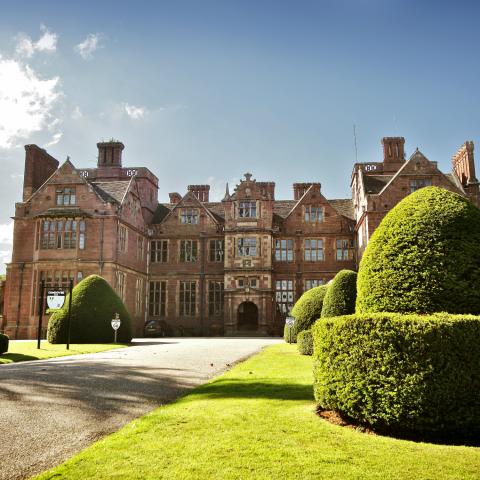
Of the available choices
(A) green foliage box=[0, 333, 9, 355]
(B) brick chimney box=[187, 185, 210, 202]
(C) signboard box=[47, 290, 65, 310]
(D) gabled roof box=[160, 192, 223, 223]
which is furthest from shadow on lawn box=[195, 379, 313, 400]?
(B) brick chimney box=[187, 185, 210, 202]

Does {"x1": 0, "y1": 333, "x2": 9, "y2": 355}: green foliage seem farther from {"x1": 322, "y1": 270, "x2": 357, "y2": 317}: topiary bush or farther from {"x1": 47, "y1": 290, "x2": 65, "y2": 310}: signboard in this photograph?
{"x1": 322, "y1": 270, "x2": 357, "y2": 317}: topiary bush

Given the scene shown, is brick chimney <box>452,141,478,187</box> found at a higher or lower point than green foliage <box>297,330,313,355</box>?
higher

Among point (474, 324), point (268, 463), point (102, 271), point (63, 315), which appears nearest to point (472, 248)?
point (474, 324)

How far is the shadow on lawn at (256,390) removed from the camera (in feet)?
26.0

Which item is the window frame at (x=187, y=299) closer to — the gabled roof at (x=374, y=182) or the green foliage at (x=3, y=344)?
the gabled roof at (x=374, y=182)

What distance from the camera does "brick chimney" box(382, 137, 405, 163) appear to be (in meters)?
38.7

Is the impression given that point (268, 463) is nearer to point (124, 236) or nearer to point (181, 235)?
point (124, 236)

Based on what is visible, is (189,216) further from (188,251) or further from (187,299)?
(187,299)

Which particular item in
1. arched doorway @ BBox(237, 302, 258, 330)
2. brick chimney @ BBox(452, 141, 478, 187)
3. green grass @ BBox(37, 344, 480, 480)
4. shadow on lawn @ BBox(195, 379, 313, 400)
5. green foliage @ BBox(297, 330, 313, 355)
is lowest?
green grass @ BBox(37, 344, 480, 480)

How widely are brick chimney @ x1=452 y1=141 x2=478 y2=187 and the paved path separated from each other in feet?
93.1

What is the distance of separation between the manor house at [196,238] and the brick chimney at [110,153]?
3.5 inches

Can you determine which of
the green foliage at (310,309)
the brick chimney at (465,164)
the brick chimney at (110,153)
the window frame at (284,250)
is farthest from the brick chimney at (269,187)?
the green foliage at (310,309)

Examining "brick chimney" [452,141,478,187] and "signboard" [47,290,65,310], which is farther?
"brick chimney" [452,141,478,187]

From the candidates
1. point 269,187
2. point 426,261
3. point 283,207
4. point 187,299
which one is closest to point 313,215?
point 283,207
